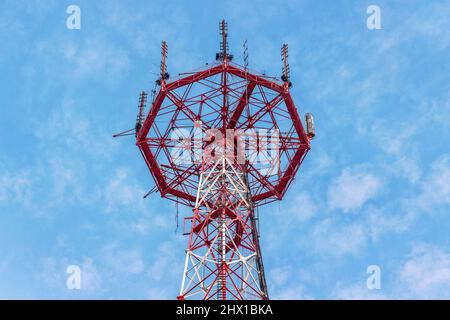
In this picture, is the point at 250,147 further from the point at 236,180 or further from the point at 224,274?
the point at 224,274

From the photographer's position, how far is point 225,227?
3916cm

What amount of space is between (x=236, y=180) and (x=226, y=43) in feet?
34.6

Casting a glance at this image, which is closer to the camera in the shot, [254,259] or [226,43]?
[254,259]

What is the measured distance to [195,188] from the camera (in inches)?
1797

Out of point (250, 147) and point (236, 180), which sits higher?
point (250, 147)

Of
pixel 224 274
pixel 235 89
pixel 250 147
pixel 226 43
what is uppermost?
pixel 226 43
